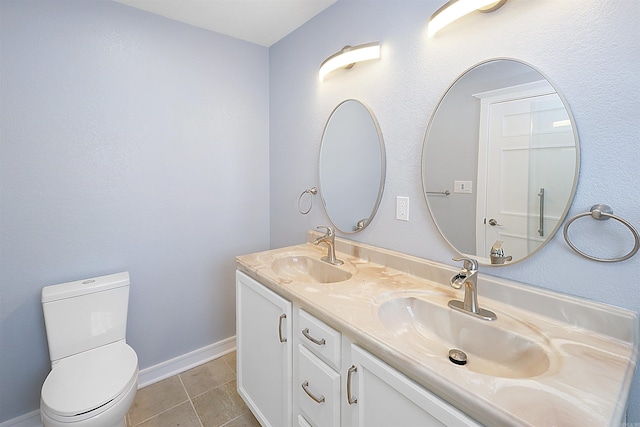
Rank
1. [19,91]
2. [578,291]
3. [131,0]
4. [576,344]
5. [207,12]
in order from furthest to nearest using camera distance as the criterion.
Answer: [207,12] → [131,0] → [19,91] → [578,291] → [576,344]

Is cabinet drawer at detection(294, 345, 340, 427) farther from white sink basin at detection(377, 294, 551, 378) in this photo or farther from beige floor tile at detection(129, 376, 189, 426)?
beige floor tile at detection(129, 376, 189, 426)

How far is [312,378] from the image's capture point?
1096 mm

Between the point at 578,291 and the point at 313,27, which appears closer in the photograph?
the point at 578,291

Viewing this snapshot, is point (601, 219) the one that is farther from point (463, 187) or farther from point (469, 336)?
point (469, 336)

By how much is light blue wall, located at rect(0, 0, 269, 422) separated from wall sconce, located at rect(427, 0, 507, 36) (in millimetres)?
1504

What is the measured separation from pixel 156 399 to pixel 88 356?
55 cm

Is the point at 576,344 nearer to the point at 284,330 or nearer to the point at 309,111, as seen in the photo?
the point at 284,330

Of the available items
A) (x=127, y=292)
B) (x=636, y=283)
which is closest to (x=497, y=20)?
(x=636, y=283)

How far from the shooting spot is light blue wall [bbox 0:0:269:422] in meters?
1.50

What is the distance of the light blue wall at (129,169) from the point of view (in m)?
1.50

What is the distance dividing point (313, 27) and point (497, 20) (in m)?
1.19

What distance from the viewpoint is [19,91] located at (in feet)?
4.80

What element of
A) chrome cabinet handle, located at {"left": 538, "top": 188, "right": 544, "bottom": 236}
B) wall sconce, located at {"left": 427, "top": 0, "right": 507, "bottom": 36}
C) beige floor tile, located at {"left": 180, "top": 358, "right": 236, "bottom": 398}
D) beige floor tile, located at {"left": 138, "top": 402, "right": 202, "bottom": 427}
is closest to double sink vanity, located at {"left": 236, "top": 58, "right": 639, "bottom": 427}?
chrome cabinet handle, located at {"left": 538, "top": 188, "right": 544, "bottom": 236}

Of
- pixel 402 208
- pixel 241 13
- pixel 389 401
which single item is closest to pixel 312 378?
pixel 389 401
